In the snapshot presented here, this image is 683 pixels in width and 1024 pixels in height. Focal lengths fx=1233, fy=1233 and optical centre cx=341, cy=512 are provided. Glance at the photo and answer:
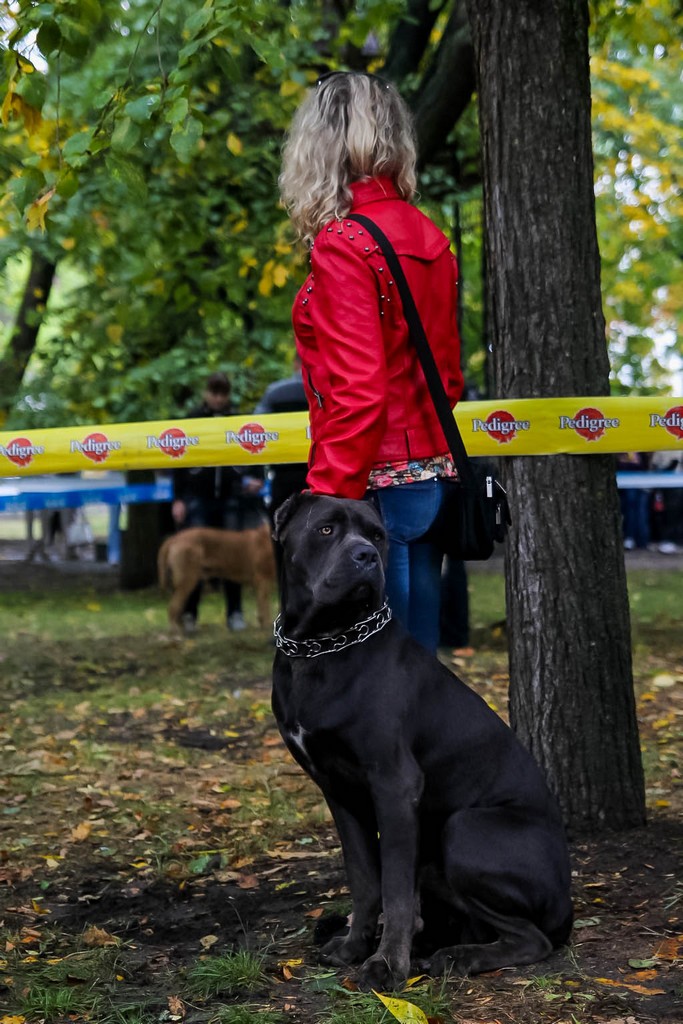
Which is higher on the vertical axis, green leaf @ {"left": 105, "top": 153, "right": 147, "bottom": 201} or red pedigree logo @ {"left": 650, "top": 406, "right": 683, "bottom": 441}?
green leaf @ {"left": 105, "top": 153, "right": 147, "bottom": 201}

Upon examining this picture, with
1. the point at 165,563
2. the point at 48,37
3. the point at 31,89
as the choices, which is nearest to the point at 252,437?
the point at 31,89

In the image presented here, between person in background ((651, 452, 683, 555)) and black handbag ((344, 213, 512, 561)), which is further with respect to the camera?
person in background ((651, 452, 683, 555))

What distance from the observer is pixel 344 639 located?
3379 millimetres

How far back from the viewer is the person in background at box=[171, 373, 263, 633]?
11078 mm

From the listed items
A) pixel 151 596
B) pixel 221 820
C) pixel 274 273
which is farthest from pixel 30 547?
pixel 221 820

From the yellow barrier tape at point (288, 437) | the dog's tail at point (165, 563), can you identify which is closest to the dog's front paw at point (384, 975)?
the yellow barrier tape at point (288, 437)

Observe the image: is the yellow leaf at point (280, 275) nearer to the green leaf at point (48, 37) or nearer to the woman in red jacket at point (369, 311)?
the green leaf at point (48, 37)

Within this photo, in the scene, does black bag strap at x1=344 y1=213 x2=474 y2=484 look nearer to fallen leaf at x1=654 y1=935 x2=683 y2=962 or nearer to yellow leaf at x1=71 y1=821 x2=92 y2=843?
fallen leaf at x1=654 y1=935 x2=683 y2=962

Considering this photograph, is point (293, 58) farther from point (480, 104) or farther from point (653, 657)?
point (480, 104)

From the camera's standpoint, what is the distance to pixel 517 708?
15.6 feet

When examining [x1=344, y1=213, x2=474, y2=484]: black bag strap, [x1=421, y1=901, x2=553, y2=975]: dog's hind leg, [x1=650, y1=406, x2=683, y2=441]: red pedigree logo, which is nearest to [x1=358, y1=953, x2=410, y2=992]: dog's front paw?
[x1=421, y1=901, x2=553, y2=975]: dog's hind leg

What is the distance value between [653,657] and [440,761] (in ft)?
20.1

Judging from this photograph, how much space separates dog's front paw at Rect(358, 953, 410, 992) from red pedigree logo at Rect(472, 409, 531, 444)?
2.03m

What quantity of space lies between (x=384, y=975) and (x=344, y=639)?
91cm
